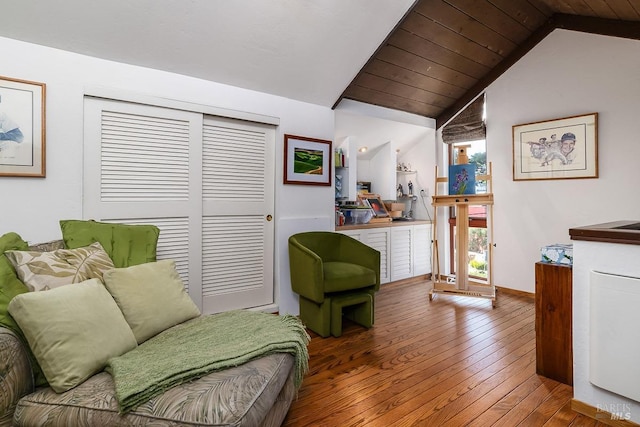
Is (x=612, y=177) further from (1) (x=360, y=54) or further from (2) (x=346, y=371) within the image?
(2) (x=346, y=371)

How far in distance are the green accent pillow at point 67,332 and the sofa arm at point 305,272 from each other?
4.49 feet

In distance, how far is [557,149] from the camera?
3324 mm

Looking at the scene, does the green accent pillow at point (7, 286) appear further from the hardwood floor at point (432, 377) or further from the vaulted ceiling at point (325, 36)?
the hardwood floor at point (432, 377)

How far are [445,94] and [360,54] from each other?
5.45 feet

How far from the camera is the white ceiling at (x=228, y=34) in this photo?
6.20ft

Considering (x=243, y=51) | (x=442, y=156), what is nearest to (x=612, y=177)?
(x=442, y=156)

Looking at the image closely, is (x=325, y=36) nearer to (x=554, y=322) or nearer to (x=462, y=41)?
(x=462, y=41)

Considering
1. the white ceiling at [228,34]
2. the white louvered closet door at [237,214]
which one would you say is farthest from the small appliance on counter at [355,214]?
the white ceiling at [228,34]

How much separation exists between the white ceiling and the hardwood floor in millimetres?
2254

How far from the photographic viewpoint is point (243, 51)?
2408 millimetres

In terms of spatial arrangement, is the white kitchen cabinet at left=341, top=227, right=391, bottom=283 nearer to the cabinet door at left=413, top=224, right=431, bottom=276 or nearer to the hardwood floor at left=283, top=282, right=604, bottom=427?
the cabinet door at left=413, top=224, right=431, bottom=276

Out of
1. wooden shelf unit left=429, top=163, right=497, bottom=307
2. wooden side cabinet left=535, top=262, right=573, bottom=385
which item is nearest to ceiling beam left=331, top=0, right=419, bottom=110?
wooden shelf unit left=429, top=163, right=497, bottom=307

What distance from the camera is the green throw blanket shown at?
114cm

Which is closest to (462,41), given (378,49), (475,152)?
(378,49)
